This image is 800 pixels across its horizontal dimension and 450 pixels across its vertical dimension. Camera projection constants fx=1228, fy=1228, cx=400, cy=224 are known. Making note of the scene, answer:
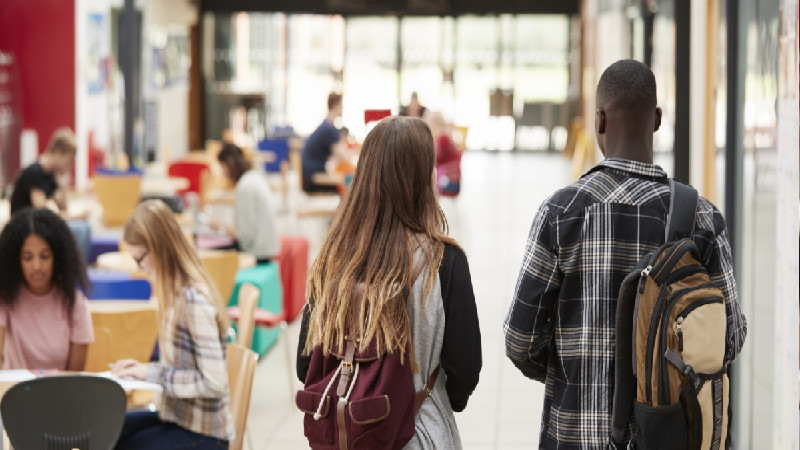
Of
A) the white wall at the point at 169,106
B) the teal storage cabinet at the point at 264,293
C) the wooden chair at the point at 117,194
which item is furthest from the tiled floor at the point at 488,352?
the white wall at the point at 169,106

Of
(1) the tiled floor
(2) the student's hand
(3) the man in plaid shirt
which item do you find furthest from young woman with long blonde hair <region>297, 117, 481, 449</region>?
(1) the tiled floor

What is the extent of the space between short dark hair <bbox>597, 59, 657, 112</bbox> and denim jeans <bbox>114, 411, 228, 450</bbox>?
2142mm

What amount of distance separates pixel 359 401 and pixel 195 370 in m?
1.67

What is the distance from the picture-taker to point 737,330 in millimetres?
2816

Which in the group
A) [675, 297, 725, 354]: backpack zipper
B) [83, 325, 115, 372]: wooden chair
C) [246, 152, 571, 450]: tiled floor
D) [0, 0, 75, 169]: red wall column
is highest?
[0, 0, 75, 169]: red wall column

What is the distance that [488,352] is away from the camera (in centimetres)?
874

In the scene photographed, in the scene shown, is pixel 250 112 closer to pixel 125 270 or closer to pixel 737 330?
pixel 125 270

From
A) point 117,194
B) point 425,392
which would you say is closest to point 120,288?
point 425,392

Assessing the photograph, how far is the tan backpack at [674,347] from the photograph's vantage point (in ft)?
8.59

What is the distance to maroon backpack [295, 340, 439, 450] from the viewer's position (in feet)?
9.00

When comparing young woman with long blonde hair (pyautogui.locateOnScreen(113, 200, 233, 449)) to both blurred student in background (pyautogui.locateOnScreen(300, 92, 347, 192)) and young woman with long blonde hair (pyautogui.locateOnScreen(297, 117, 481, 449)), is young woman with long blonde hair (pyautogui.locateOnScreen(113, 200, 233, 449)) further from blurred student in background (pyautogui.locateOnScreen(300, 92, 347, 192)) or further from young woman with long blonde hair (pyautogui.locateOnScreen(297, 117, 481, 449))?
blurred student in background (pyautogui.locateOnScreen(300, 92, 347, 192))

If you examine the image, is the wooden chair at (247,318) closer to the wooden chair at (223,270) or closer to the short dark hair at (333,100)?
the wooden chair at (223,270)

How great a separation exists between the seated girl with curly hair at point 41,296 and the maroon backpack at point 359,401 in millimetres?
2477

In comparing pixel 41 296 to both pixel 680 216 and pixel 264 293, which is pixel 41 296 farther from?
pixel 264 293
